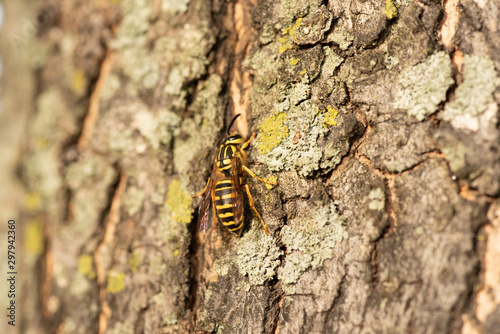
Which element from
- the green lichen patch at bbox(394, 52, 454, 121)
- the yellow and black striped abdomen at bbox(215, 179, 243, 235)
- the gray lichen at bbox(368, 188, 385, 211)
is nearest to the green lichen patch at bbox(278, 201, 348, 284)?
the gray lichen at bbox(368, 188, 385, 211)

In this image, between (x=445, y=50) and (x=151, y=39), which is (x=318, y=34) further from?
(x=151, y=39)

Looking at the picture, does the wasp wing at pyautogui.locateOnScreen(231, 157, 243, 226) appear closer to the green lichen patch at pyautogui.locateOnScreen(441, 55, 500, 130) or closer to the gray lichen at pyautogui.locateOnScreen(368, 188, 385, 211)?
the gray lichen at pyautogui.locateOnScreen(368, 188, 385, 211)

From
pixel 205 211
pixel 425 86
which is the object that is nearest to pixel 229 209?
pixel 205 211

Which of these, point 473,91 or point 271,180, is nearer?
point 473,91

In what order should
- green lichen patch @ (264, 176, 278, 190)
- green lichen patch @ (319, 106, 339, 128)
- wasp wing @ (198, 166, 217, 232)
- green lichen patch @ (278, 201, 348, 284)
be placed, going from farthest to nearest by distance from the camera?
wasp wing @ (198, 166, 217, 232) → green lichen patch @ (264, 176, 278, 190) → green lichen patch @ (319, 106, 339, 128) → green lichen patch @ (278, 201, 348, 284)

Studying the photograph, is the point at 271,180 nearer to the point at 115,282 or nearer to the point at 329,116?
the point at 329,116

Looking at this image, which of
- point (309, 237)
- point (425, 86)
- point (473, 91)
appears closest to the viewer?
point (473, 91)

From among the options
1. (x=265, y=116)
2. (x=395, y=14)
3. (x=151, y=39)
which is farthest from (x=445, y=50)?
(x=151, y=39)
